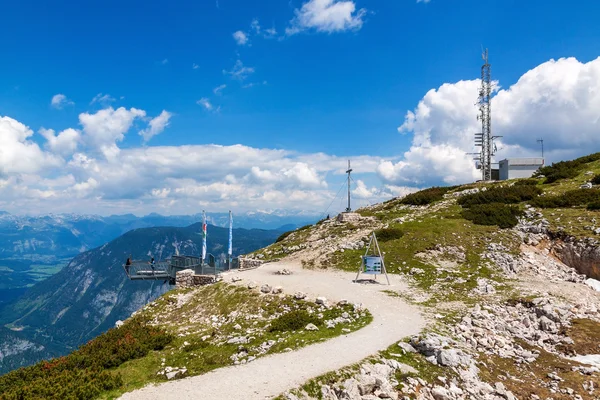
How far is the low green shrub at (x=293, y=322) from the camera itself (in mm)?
19828

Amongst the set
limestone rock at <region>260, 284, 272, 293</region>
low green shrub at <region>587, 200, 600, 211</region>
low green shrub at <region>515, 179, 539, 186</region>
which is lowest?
limestone rock at <region>260, 284, 272, 293</region>

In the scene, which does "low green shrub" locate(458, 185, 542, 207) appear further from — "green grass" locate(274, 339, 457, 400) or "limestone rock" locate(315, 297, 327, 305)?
"green grass" locate(274, 339, 457, 400)

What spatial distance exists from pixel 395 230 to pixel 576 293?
17768mm

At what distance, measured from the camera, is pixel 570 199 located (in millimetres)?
39344

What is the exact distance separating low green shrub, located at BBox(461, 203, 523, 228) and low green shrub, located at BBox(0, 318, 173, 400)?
34217 mm

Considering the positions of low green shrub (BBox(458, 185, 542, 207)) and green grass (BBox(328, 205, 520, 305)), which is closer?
green grass (BBox(328, 205, 520, 305))

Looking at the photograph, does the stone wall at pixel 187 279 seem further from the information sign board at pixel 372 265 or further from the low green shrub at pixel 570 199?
the low green shrub at pixel 570 199

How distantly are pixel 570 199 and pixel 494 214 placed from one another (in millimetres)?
8525

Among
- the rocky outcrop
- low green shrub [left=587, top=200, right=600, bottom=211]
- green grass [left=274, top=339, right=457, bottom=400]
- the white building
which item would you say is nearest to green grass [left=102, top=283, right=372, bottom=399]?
green grass [left=274, top=339, right=457, bottom=400]

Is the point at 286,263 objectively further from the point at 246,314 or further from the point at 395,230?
the point at 246,314

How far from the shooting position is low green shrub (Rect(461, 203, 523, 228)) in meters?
37.6

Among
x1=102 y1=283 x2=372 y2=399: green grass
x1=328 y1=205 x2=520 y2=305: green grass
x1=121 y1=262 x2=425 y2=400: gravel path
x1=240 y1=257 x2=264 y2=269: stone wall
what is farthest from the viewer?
x1=240 y1=257 x2=264 y2=269: stone wall

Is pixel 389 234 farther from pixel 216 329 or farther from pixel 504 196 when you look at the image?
pixel 216 329

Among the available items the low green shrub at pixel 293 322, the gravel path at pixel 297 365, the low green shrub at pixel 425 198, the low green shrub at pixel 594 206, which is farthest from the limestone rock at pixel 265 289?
the low green shrub at pixel 425 198
